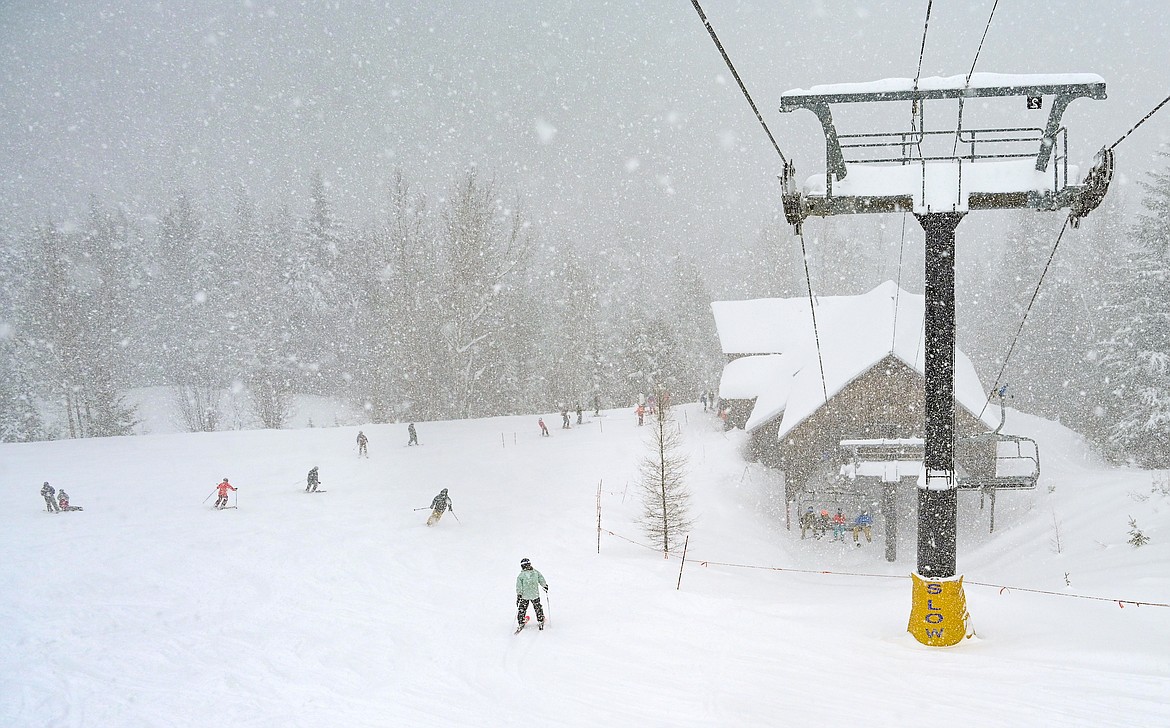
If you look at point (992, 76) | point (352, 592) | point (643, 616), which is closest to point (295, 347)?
point (352, 592)

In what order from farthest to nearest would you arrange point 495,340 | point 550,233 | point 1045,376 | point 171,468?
point 550,233 < point 495,340 < point 1045,376 < point 171,468

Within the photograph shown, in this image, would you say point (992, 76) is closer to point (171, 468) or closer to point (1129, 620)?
point (1129, 620)

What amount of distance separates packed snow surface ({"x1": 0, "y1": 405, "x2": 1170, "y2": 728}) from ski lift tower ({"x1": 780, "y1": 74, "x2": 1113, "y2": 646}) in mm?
1426

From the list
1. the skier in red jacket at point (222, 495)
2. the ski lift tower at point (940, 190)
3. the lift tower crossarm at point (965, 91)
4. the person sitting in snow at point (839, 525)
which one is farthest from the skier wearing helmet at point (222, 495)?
the lift tower crossarm at point (965, 91)

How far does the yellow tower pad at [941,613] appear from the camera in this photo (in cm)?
910

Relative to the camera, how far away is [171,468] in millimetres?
28922

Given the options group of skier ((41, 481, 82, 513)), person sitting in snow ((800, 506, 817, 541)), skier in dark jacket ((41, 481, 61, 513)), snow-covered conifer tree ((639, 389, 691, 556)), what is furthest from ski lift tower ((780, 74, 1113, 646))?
skier in dark jacket ((41, 481, 61, 513))

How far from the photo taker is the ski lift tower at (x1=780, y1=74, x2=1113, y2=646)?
831 cm

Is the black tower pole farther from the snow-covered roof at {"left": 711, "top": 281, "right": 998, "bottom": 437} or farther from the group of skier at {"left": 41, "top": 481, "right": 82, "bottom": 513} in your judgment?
the group of skier at {"left": 41, "top": 481, "right": 82, "bottom": 513}

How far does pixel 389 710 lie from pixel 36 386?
54020 millimetres

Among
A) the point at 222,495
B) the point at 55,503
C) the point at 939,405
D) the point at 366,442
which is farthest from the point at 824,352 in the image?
the point at 55,503

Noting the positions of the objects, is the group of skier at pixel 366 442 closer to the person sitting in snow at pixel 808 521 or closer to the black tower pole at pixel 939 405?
the person sitting in snow at pixel 808 521

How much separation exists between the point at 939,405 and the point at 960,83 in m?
4.37

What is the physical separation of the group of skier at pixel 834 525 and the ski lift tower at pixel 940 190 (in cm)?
1408
